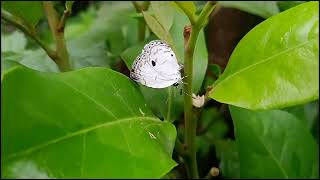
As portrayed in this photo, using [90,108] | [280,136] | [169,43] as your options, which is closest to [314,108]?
[280,136]

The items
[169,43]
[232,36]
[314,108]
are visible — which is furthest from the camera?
[232,36]

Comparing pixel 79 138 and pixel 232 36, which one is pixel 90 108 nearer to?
pixel 79 138

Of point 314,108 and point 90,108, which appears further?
point 314,108

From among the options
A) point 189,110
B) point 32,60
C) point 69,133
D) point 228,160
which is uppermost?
point 69,133

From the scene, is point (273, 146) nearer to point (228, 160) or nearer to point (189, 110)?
point (189, 110)

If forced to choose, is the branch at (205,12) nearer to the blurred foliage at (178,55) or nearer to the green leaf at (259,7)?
the blurred foliage at (178,55)

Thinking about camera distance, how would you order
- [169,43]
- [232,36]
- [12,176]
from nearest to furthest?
[12,176], [169,43], [232,36]

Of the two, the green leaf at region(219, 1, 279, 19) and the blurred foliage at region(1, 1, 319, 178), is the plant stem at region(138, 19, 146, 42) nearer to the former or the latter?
the blurred foliage at region(1, 1, 319, 178)

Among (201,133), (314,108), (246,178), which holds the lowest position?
(201,133)

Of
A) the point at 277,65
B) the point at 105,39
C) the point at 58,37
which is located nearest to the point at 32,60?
the point at 58,37
